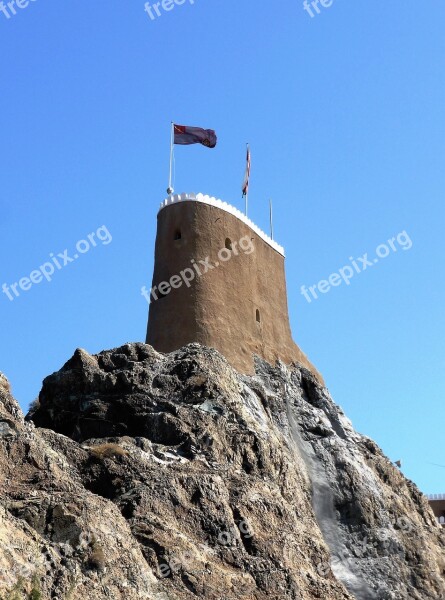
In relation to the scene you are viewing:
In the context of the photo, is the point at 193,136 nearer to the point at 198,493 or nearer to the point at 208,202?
the point at 208,202

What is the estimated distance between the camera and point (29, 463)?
22547 mm

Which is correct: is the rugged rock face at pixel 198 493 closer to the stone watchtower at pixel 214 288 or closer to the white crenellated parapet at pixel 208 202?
the stone watchtower at pixel 214 288

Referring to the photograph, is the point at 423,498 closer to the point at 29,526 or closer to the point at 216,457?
the point at 216,457

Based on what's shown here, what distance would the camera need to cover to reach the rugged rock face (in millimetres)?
20828

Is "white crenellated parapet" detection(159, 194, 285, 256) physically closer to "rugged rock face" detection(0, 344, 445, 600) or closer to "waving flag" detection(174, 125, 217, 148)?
"waving flag" detection(174, 125, 217, 148)

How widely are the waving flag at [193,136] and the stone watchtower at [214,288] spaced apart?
2.47 meters

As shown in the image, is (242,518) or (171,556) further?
(242,518)

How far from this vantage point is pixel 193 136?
39812 mm

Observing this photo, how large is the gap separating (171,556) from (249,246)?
758 inches

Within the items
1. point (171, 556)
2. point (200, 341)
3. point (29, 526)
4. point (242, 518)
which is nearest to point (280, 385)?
point (200, 341)

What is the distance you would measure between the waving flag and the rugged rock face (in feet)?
31.2

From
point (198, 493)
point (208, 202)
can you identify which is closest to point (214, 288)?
point (208, 202)

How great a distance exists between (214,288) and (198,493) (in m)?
12.6

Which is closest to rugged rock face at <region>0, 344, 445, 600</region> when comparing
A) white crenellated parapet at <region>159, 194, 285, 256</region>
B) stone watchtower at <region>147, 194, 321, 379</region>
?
stone watchtower at <region>147, 194, 321, 379</region>
